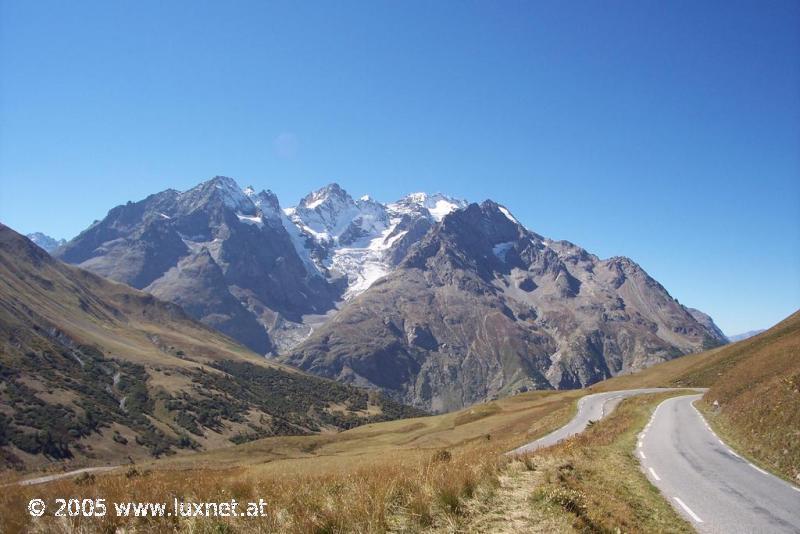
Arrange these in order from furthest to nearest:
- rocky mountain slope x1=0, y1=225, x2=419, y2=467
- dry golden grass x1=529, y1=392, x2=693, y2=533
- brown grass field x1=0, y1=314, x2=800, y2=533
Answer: rocky mountain slope x1=0, y1=225, x2=419, y2=467
dry golden grass x1=529, y1=392, x2=693, y2=533
brown grass field x1=0, y1=314, x2=800, y2=533

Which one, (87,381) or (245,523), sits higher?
(245,523)

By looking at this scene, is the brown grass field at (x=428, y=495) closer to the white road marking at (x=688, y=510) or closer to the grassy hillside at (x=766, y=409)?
the grassy hillside at (x=766, y=409)

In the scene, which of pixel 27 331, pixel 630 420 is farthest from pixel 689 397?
pixel 27 331

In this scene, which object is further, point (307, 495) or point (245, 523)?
point (307, 495)

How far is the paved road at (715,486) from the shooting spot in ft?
43.7

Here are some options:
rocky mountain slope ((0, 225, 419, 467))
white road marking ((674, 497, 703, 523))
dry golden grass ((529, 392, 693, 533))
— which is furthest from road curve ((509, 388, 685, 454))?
rocky mountain slope ((0, 225, 419, 467))

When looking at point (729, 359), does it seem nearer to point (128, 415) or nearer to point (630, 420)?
point (630, 420)

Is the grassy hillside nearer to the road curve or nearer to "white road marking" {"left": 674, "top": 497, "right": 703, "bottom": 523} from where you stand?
"white road marking" {"left": 674, "top": 497, "right": 703, "bottom": 523}

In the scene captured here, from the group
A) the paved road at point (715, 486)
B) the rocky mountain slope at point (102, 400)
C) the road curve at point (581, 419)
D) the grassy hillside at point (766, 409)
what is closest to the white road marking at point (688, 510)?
the paved road at point (715, 486)

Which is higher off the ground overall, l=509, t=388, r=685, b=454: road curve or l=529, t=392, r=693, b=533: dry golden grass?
l=529, t=392, r=693, b=533: dry golden grass

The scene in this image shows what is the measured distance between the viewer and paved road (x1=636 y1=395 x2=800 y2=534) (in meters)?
13.3

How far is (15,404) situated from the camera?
3440 inches

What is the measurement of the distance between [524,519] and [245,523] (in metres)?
5.29

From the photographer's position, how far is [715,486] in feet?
56.9
